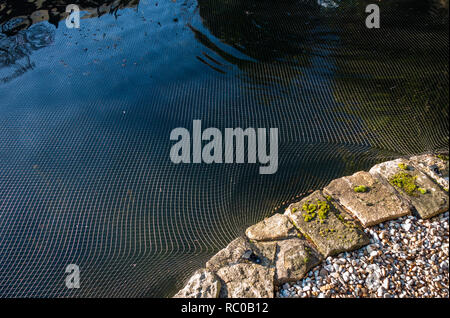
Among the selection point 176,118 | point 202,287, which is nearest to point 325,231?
point 202,287

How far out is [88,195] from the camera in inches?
135

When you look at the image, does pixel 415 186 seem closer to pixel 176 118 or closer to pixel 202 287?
pixel 202 287

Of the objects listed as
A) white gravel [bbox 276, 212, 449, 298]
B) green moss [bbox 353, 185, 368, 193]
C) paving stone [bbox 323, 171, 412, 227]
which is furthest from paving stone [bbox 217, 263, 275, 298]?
green moss [bbox 353, 185, 368, 193]

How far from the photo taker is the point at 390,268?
7.95ft

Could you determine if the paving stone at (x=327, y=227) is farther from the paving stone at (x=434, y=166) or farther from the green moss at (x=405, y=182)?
the paving stone at (x=434, y=166)

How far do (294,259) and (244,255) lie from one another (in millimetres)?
426

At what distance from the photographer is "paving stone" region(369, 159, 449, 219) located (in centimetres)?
276

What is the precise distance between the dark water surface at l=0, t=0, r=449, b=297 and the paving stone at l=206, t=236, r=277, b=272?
0.24 metres

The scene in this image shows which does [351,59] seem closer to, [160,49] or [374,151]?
[374,151]

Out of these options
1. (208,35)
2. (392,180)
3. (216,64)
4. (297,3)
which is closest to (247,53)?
(216,64)

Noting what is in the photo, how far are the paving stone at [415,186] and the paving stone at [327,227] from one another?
647 mm

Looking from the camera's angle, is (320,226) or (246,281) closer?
(246,281)

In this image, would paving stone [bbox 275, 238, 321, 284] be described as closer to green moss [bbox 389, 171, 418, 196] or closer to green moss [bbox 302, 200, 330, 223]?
green moss [bbox 302, 200, 330, 223]

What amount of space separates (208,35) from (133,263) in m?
4.92
